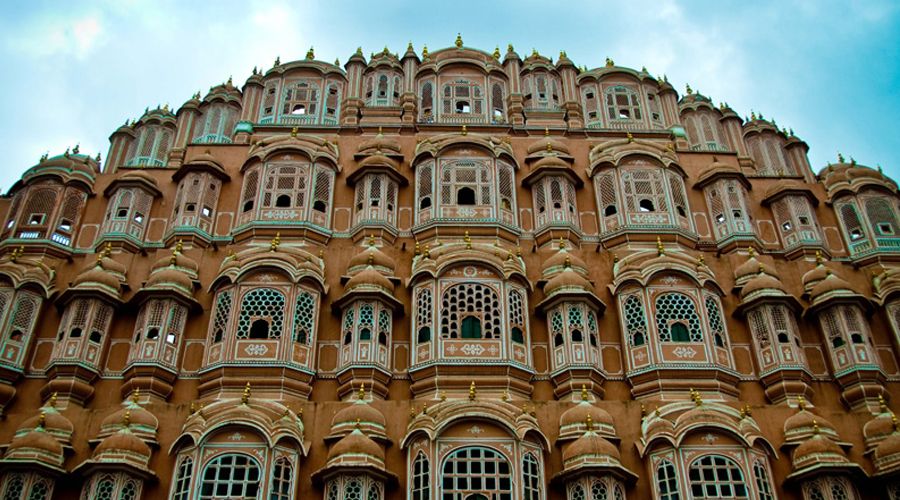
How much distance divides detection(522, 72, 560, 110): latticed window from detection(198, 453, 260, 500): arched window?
18.8 meters

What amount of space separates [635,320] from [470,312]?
4.95 m

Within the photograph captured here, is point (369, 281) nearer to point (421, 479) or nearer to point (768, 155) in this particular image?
point (421, 479)

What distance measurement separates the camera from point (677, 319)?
2650 cm

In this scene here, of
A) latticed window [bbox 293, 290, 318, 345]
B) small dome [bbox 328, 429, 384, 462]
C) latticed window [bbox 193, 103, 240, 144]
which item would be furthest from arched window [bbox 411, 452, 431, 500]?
latticed window [bbox 193, 103, 240, 144]

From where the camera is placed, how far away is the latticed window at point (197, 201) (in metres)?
29.7

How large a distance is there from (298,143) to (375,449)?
12.7 m

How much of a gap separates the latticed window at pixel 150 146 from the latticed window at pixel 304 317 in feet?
38.9

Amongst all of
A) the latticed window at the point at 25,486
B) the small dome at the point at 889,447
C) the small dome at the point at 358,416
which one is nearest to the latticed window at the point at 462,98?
the small dome at the point at 358,416

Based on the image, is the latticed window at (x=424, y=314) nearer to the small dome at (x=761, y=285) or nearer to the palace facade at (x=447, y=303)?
the palace facade at (x=447, y=303)

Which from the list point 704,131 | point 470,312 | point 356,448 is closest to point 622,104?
point 704,131

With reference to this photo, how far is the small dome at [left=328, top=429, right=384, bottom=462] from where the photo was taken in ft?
72.0

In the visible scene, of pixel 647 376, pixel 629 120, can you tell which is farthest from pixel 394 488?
pixel 629 120

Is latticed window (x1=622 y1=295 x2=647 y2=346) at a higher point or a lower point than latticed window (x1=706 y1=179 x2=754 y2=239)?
lower

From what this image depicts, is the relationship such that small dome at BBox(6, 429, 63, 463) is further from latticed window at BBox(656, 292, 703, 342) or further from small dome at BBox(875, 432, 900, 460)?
small dome at BBox(875, 432, 900, 460)
